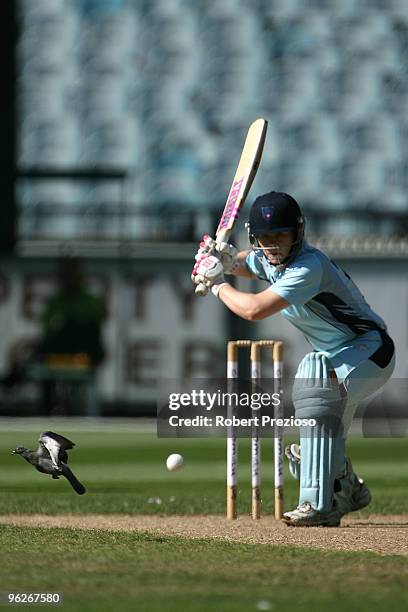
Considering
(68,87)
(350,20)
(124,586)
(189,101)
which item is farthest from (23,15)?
(124,586)

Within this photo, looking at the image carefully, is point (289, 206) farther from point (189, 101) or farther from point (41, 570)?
point (189, 101)

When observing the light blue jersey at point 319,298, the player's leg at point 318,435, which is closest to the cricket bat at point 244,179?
the light blue jersey at point 319,298

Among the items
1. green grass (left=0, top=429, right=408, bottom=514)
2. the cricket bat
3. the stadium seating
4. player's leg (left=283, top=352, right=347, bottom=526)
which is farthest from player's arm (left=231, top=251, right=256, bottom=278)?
the stadium seating

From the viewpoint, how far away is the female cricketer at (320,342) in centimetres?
569

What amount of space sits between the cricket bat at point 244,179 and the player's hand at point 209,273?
0.31 metres

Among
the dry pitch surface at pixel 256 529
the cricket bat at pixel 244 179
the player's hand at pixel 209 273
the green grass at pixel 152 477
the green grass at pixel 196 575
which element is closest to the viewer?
the green grass at pixel 196 575

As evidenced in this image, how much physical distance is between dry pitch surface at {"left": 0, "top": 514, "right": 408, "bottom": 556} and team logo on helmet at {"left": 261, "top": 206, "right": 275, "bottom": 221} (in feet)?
4.73

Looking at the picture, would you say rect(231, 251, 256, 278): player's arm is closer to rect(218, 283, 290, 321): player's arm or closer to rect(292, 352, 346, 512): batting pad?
rect(218, 283, 290, 321): player's arm

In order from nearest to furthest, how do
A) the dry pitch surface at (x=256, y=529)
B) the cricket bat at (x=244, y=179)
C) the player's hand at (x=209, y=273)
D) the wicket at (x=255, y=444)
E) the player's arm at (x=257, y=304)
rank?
the dry pitch surface at (x=256, y=529)
the player's arm at (x=257, y=304)
the player's hand at (x=209, y=273)
the cricket bat at (x=244, y=179)
the wicket at (x=255, y=444)

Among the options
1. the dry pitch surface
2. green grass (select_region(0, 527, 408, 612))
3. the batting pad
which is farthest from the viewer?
the batting pad

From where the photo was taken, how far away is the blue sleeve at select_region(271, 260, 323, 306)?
5.53 m

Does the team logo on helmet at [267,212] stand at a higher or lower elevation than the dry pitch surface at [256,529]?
higher

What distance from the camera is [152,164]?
1113 inches

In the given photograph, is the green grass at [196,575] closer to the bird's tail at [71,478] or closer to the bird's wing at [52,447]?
the bird's tail at [71,478]
